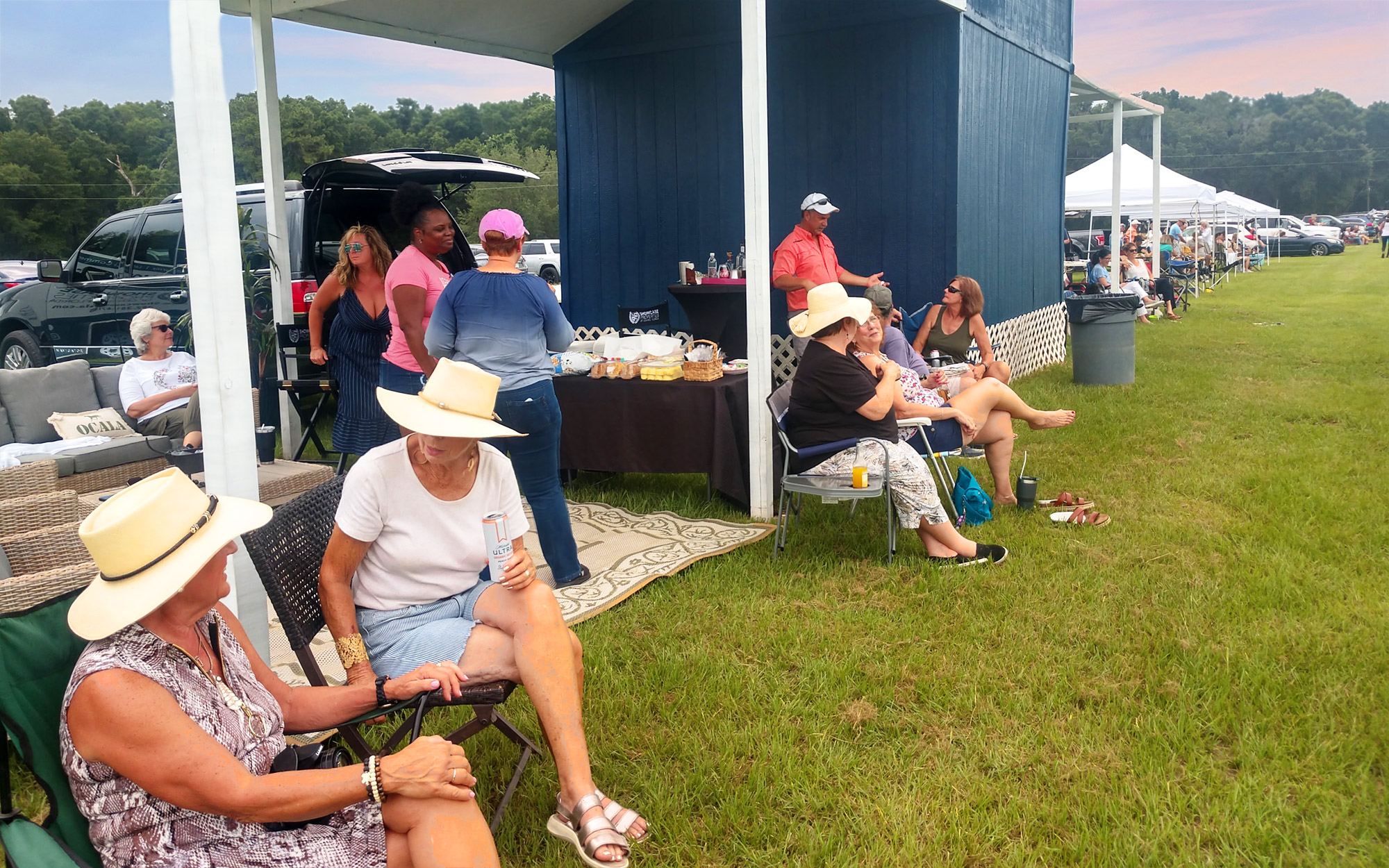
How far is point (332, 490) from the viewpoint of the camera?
290 centimetres

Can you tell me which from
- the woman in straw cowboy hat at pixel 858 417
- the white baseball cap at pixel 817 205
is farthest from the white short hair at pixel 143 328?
the white baseball cap at pixel 817 205

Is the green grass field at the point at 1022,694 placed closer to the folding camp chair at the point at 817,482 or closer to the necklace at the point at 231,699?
the folding camp chair at the point at 817,482

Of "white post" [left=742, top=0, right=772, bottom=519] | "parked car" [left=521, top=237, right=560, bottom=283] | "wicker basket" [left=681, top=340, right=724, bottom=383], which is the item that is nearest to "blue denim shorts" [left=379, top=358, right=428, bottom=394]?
"wicker basket" [left=681, top=340, right=724, bottom=383]

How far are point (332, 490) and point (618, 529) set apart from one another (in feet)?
8.55

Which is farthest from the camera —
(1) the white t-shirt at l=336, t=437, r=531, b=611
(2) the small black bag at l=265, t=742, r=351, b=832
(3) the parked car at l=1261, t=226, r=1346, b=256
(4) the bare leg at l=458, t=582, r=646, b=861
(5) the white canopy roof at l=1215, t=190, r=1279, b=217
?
(3) the parked car at l=1261, t=226, r=1346, b=256

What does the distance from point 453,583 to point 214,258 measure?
42.0 inches

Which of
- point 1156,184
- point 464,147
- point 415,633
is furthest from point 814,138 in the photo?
point 464,147

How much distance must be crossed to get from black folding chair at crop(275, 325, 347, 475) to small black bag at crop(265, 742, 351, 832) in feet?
15.4

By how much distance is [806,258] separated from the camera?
741 cm

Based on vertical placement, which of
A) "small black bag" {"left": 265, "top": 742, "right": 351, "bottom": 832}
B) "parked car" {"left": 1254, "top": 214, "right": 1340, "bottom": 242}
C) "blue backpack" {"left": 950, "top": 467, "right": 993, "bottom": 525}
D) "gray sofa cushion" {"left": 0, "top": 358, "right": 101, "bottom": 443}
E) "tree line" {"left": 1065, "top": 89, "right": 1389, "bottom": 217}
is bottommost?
"blue backpack" {"left": 950, "top": 467, "right": 993, "bottom": 525}

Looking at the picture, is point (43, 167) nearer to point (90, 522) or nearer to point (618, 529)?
point (618, 529)

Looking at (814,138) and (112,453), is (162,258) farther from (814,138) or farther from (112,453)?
(814,138)

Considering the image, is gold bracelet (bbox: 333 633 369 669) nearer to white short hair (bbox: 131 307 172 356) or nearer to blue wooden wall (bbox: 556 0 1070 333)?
white short hair (bbox: 131 307 172 356)

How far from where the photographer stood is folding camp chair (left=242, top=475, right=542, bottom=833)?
96.8 inches
